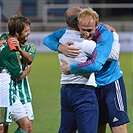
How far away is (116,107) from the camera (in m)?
5.79

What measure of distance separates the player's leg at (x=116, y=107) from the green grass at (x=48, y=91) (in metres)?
2.23

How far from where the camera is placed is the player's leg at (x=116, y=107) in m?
5.80

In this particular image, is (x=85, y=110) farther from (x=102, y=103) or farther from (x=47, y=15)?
(x=47, y=15)

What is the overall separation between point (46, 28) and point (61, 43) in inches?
814

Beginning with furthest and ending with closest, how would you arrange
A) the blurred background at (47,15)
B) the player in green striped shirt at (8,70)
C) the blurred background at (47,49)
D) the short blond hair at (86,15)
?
the blurred background at (47,15), the blurred background at (47,49), the player in green striped shirt at (8,70), the short blond hair at (86,15)

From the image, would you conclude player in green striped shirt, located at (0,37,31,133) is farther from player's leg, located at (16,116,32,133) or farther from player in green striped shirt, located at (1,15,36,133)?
player's leg, located at (16,116,32,133)

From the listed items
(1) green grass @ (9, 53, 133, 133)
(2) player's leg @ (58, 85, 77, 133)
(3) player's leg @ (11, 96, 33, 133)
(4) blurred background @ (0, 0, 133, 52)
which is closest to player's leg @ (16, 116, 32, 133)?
(3) player's leg @ (11, 96, 33, 133)

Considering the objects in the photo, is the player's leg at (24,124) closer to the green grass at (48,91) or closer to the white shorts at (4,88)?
the white shorts at (4,88)

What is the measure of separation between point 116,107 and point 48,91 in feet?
22.1

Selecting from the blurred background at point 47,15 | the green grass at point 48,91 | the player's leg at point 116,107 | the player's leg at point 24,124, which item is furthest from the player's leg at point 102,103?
the blurred background at point 47,15

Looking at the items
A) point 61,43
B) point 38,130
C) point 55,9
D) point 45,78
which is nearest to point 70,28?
point 61,43

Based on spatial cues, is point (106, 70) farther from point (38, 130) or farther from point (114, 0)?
point (114, 0)

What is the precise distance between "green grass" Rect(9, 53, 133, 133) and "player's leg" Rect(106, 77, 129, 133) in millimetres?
2226

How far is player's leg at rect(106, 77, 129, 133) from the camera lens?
5.80 meters
